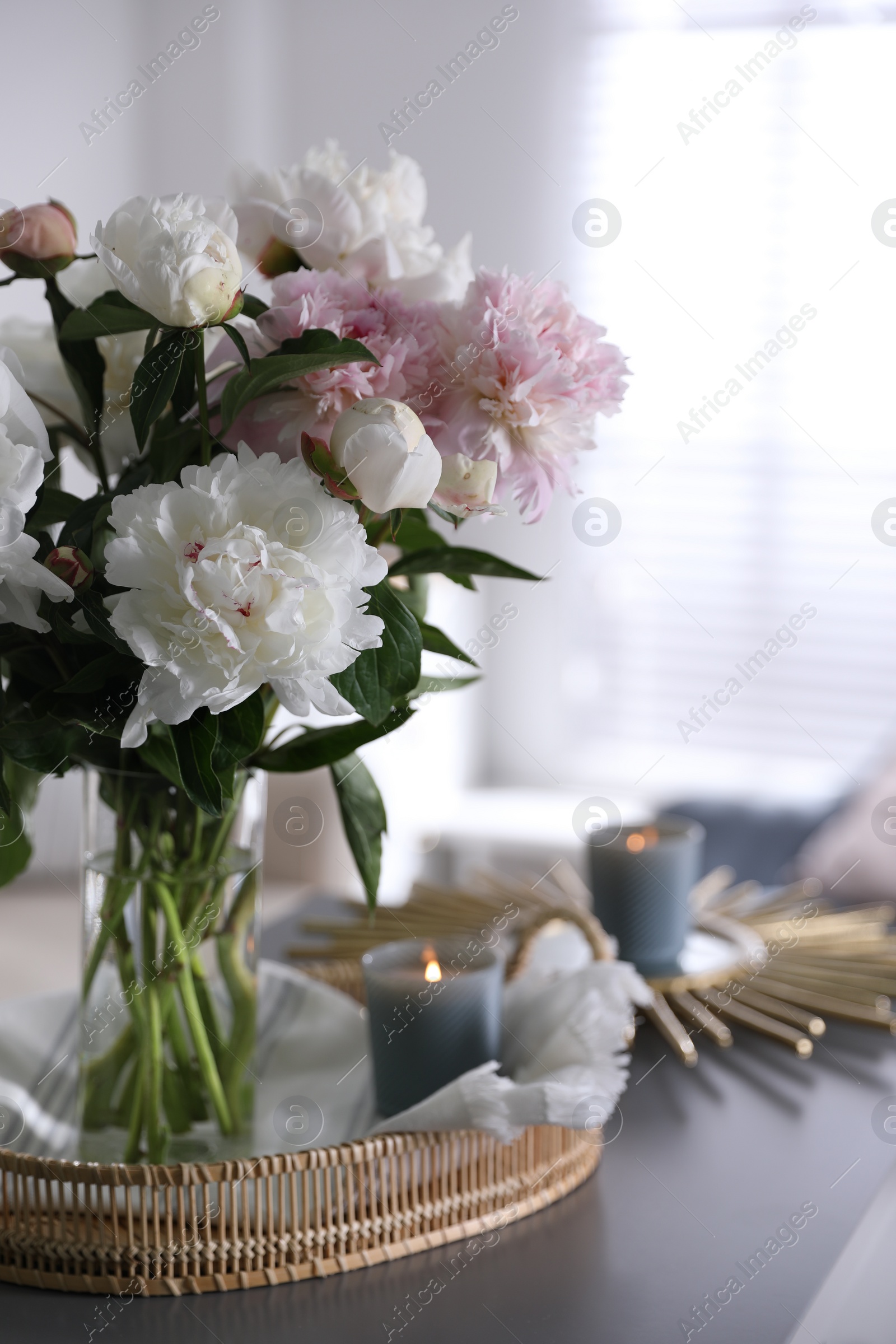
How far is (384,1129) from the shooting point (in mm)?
618

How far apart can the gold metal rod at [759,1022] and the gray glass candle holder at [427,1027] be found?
0.25m

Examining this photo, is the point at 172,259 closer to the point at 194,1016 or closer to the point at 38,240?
the point at 38,240

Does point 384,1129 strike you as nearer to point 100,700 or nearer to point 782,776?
point 100,700

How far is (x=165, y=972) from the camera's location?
0.63 metres

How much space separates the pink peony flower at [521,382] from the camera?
0.53 meters

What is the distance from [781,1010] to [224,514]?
606 millimetres

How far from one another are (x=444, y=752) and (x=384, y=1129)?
2.09 meters

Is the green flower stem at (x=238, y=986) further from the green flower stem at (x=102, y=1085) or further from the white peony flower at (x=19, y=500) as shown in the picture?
the white peony flower at (x=19, y=500)

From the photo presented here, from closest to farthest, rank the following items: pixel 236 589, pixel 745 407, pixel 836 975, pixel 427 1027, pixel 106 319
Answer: pixel 236 589 < pixel 106 319 < pixel 427 1027 < pixel 836 975 < pixel 745 407

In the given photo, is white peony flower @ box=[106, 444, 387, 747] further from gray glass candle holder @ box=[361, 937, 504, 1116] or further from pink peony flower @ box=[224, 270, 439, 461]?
gray glass candle holder @ box=[361, 937, 504, 1116]

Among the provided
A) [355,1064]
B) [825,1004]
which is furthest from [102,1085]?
[825,1004]

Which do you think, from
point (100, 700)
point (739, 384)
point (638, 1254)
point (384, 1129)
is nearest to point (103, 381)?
point (100, 700)

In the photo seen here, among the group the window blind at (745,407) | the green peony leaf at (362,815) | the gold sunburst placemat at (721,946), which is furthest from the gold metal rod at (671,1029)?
the window blind at (745,407)

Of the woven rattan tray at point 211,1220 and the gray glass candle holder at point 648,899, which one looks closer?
the woven rattan tray at point 211,1220
